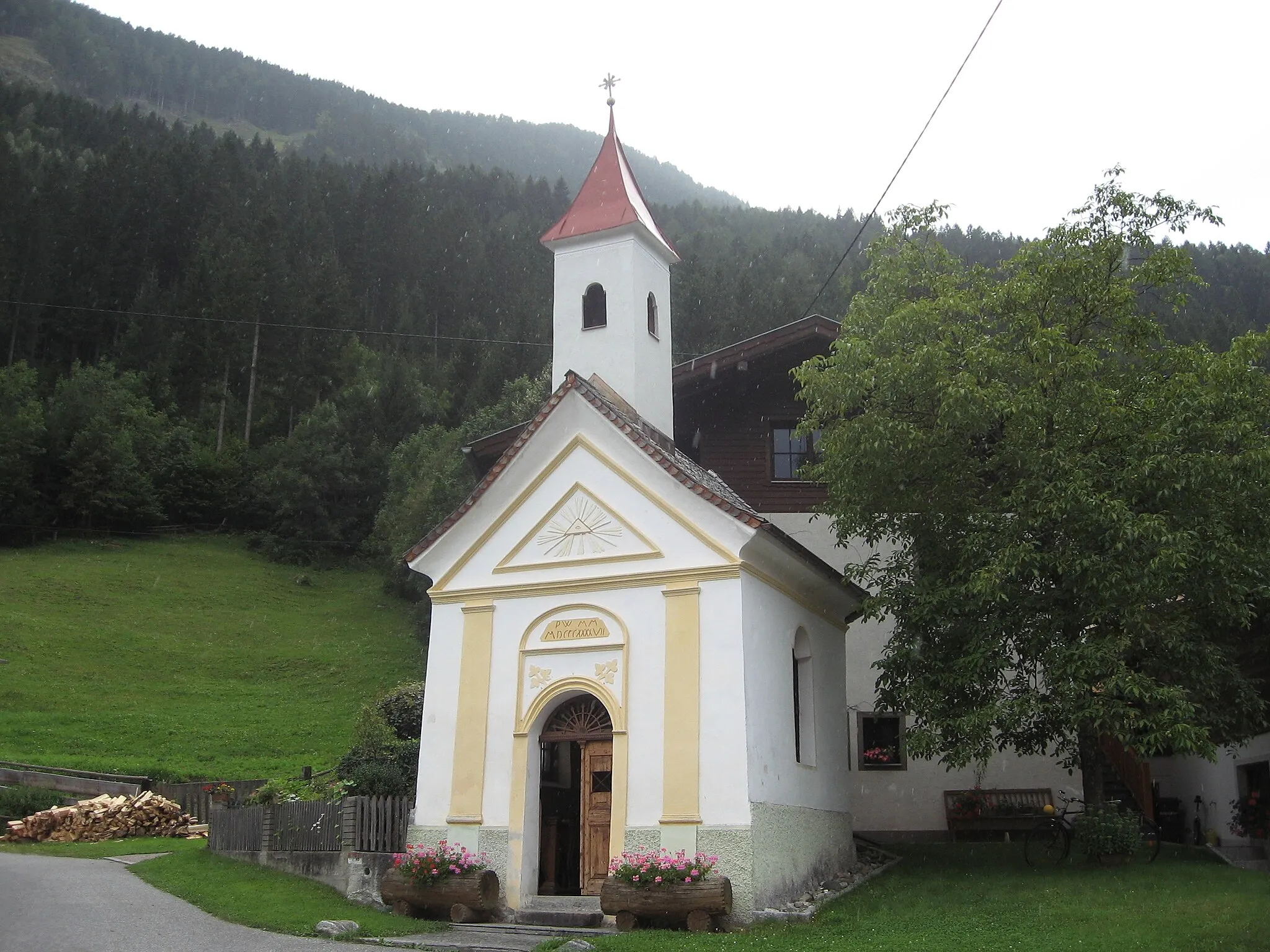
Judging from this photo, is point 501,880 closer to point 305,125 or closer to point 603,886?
point 603,886

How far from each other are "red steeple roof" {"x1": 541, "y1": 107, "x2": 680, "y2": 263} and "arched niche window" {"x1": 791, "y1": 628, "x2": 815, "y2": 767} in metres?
7.78

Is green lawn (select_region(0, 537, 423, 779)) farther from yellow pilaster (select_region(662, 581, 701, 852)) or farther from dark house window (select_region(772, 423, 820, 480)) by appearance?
yellow pilaster (select_region(662, 581, 701, 852))

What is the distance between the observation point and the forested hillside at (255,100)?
156625 millimetres

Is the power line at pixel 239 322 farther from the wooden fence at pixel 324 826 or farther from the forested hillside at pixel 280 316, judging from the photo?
the wooden fence at pixel 324 826

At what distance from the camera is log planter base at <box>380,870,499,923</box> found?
15.2 meters

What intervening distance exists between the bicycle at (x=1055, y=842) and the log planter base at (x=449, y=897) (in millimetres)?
8166

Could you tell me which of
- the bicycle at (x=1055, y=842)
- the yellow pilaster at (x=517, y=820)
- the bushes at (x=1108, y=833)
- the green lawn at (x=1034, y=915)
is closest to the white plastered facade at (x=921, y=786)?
the bicycle at (x=1055, y=842)

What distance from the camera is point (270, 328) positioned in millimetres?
74562

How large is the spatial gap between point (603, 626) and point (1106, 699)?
6728mm

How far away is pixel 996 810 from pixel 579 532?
10.3 m

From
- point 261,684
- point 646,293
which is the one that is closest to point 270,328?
point 261,684

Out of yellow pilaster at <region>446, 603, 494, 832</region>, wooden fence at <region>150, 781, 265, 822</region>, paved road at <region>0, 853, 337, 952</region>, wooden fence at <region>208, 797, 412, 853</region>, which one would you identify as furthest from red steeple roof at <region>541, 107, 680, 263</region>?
wooden fence at <region>150, 781, 265, 822</region>

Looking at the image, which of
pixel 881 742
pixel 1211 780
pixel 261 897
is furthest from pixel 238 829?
pixel 1211 780

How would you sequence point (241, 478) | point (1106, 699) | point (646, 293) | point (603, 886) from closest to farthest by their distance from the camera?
point (603, 886) → point (1106, 699) → point (646, 293) → point (241, 478)
